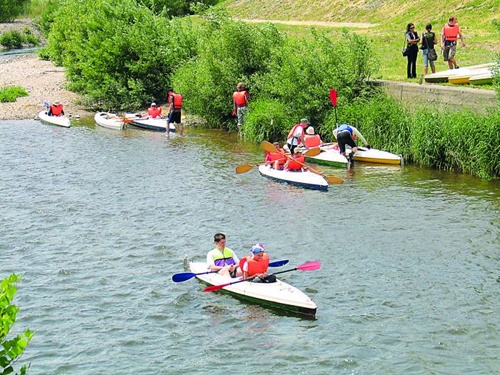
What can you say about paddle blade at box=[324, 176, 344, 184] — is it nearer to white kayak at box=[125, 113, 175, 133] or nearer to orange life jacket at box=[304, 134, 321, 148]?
orange life jacket at box=[304, 134, 321, 148]

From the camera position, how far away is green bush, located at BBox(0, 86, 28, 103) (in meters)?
41.5

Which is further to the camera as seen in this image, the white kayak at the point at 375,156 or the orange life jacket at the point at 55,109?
the orange life jacket at the point at 55,109

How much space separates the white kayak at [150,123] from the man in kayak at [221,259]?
16575 millimetres

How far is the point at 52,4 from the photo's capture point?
75.8 m

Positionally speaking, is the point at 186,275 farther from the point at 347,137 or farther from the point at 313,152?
the point at 347,137

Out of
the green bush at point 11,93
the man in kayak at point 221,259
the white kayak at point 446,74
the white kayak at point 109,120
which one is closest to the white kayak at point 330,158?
the white kayak at point 446,74

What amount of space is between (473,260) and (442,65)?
605 inches

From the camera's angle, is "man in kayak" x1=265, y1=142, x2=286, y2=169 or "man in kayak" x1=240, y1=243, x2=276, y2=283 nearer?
"man in kayak" x1=240, y1=243, x2=276, y2=283

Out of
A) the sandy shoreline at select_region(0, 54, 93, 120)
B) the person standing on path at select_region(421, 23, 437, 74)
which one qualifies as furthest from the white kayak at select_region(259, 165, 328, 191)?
the sandy shoreline at select_region(0, 54, 93, 120)

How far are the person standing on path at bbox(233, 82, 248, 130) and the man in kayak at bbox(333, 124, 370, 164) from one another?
6.35 meters

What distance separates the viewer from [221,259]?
54.7 feet

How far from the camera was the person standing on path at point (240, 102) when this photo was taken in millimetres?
31094

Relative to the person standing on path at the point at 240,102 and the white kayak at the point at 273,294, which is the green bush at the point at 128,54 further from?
the white kayak at the point at 273,294

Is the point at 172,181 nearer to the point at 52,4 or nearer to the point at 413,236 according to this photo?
Answer: the point at 413,236
